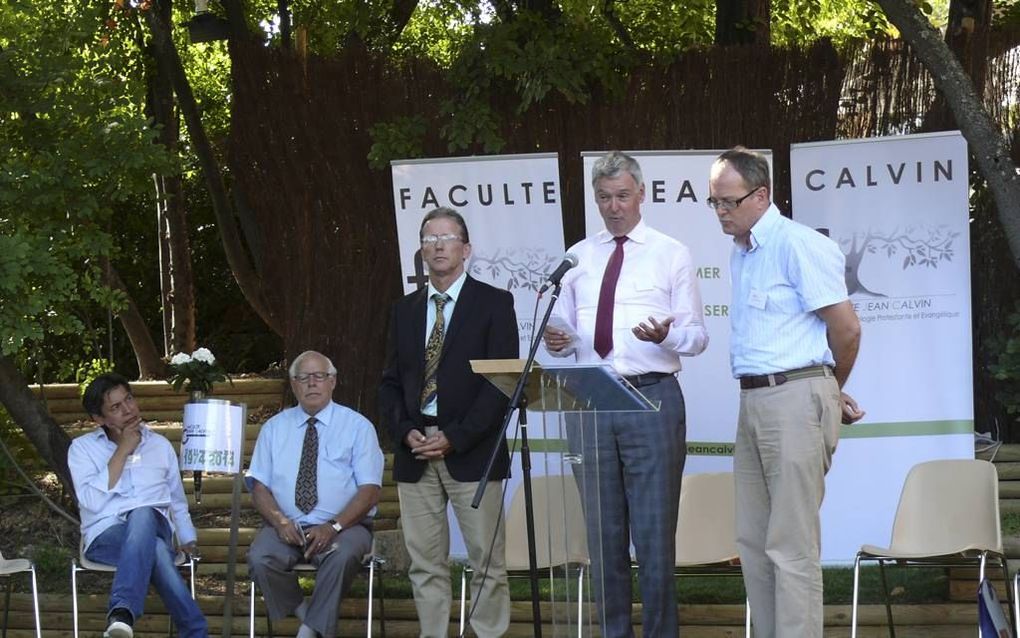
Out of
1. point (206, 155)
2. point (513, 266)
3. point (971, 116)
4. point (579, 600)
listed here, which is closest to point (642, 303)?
point (579, 600)

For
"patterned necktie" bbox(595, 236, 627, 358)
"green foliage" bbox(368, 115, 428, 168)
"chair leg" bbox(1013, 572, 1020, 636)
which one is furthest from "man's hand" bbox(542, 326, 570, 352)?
"green foliage" bbox(368, 115, 428, 168)

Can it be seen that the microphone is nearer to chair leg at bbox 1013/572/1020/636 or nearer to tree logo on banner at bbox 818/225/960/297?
chair leg at bbox 1013/572/1020/636

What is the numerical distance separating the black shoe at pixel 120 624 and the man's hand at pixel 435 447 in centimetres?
144

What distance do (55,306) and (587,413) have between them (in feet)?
13.3

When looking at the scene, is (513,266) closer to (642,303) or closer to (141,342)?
(642,303)

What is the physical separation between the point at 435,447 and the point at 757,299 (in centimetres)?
139

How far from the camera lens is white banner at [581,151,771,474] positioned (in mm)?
6883

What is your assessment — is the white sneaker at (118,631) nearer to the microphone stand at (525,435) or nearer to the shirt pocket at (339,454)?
the shirt pocket at (339,454)

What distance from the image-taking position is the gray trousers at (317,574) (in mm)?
5719

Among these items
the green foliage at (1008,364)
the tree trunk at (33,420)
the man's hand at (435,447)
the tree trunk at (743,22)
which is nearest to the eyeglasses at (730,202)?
the man's hand at (435,447)

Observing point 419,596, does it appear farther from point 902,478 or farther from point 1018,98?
point 1018,98

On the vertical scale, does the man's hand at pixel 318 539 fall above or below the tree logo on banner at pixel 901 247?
below

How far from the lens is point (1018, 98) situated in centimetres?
708

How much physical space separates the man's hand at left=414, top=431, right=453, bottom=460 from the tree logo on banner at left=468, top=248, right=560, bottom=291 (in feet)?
6.62
